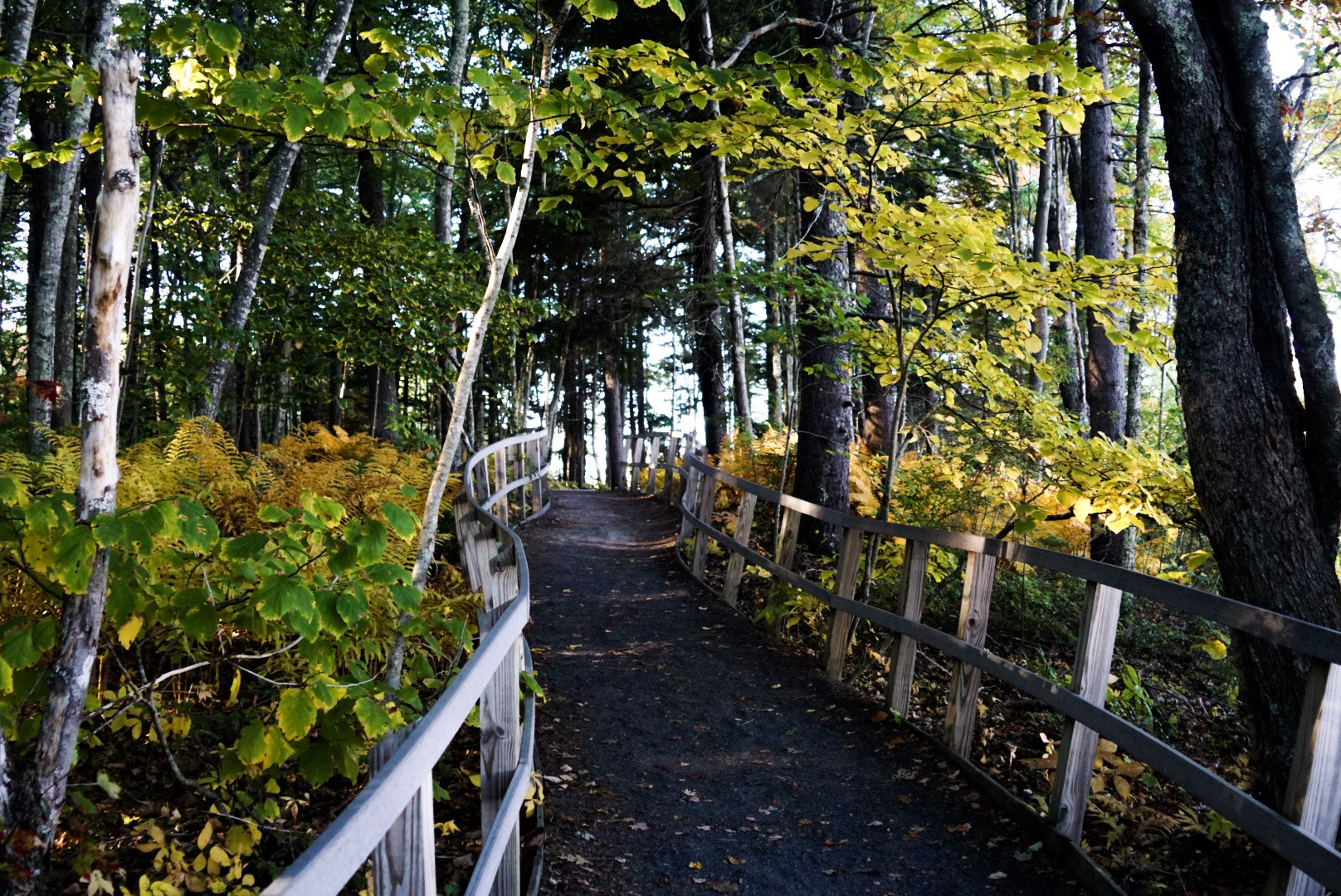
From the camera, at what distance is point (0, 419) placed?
14.4 m

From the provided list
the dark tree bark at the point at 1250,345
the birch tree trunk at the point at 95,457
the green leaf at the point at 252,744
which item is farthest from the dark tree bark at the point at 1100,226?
the birch tree trunk at the point at 95,457

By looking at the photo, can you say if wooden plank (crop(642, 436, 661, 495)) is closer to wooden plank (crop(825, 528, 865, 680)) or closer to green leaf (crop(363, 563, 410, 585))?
wooden plank (crop(825, 528, 865, 680))

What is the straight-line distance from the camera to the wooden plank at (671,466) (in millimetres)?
17219

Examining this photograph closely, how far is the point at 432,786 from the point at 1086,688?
3081 mm

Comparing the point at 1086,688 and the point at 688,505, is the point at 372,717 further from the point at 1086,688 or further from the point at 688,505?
the point at 688,505

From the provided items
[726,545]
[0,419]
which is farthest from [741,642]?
[0,419]

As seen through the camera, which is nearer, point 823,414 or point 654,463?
point 823,414

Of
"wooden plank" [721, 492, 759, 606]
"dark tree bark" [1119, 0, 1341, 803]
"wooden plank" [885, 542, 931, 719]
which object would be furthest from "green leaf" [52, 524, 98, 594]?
"wooden plank" [721, 492, 759, 606]

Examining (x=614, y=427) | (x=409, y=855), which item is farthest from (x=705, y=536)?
(x=614, y=427)

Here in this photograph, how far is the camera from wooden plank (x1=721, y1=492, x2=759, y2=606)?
8945mm

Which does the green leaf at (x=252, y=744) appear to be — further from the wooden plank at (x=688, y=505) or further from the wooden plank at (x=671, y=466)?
the wooden plank at (x=671, y=466)

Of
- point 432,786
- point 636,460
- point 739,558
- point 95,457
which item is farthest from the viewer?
point 636,460

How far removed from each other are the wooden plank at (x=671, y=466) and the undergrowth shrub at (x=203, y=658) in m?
11.0

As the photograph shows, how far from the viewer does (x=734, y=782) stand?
496 centimetres
